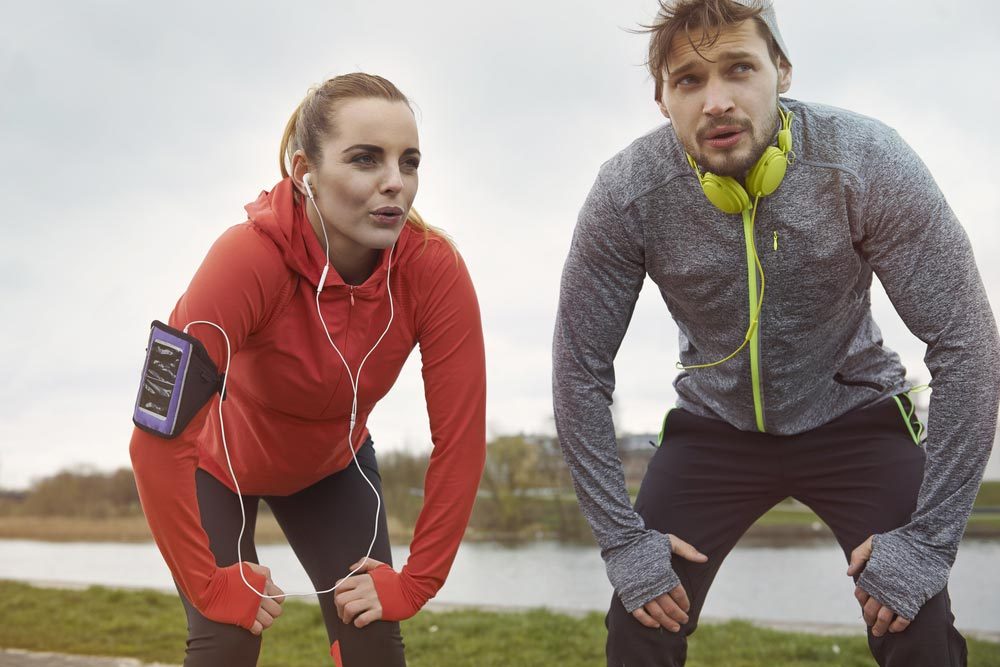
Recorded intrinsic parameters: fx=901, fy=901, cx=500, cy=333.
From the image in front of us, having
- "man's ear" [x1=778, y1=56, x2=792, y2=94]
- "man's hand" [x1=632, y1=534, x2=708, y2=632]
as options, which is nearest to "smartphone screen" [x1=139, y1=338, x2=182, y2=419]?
"man's hand" [x1=632, y1=534, x2=708, y2=632]

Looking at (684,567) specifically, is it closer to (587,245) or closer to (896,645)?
(896,645)

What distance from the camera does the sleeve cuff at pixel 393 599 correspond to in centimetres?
238

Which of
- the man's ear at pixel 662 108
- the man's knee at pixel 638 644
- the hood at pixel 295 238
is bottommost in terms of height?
the man's knee at pixel 638 644

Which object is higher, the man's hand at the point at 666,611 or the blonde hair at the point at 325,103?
the blonde hair at the point at 325,103

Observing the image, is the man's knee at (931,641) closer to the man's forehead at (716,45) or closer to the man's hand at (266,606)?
the man's forehead at (716,45)

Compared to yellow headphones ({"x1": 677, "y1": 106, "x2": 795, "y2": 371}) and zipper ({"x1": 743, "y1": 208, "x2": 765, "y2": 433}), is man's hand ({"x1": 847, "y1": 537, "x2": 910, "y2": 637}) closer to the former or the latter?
zipper ({"x1": 743, "y1": 208, "x2": 765, "y2": 433})

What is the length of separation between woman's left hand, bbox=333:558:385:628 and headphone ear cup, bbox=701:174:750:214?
136 centimetres

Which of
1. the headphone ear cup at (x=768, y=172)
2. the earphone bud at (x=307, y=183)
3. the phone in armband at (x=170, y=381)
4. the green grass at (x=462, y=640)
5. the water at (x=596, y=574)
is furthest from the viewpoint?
the water at (x=596, y=574)

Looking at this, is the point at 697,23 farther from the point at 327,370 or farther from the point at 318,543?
the point at 318,543

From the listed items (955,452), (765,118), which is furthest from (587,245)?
(955,452)

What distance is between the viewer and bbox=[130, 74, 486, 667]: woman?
89.1 inches

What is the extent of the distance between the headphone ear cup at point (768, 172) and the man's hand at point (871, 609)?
0.98 meters

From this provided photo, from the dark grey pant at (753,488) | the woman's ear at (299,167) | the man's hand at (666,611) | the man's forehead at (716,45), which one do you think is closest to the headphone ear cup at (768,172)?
the man's forehead at (716,45)

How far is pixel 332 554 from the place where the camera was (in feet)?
8.41
